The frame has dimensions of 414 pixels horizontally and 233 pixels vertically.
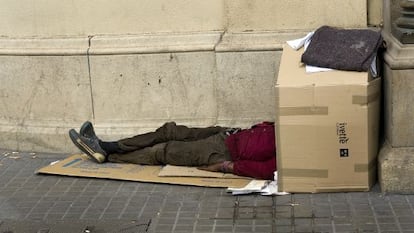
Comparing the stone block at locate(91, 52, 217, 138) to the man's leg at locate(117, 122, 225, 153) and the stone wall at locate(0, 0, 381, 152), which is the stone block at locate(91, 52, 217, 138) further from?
the man's leg at locate(117, 122, 225, 153)

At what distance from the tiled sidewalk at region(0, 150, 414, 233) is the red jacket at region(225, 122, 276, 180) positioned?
267 mm

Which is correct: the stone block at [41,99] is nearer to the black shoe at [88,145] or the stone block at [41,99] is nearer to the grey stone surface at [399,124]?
the black shoe at [88,145]

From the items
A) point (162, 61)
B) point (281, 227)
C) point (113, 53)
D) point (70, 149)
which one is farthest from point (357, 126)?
point (70, 149)

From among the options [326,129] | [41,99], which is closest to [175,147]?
[326,129]

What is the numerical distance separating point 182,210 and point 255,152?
2.52 feet

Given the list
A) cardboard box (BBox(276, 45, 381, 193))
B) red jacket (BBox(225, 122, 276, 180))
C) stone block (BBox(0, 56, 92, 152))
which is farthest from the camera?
stone block (BBox(0, 56, 92, 152))

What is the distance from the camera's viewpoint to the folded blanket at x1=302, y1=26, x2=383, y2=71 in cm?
485

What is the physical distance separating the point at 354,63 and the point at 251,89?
1153 mm

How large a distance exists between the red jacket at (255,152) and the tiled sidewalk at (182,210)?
0.27 meters

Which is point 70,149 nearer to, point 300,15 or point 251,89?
point 251,89

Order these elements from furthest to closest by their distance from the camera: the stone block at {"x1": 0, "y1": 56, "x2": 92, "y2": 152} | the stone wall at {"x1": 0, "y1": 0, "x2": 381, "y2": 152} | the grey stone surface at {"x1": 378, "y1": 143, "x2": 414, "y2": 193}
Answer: the stone block at {"x1": 0, "y1": 56, "x2": 92, "y2": 152} → the stone wall at {"x1": 0, "y1": 0, "x2": 381, "y2": 152} → the grey stone surface at {"x1": 378, "y1": 143, "x2": 414, "y2": 193}

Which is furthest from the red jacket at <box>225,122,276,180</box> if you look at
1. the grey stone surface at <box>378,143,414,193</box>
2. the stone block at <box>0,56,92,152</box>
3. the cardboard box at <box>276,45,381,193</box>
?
the stone block at <box>0,56,92,152</box>

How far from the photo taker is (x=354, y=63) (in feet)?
15.8

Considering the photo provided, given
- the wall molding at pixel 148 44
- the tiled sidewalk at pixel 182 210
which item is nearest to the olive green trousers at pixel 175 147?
the tiled sidewalk at pixel 182 210
